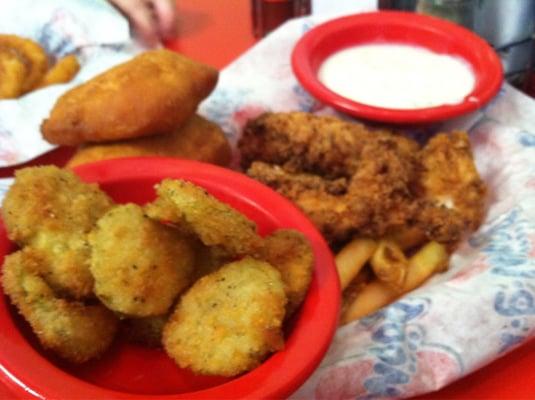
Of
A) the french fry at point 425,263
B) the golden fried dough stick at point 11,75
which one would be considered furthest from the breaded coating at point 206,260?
the golden fried dough stick at point 11,75

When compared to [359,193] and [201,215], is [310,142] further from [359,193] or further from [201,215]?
[201,215]

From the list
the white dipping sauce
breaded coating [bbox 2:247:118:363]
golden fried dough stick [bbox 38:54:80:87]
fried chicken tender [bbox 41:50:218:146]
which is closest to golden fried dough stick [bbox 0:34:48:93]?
golden fried dough stick [bbox 38:54:80:87]

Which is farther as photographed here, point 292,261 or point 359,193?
point 359,193

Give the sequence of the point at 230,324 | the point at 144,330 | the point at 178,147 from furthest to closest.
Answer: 1. the point at 178,147
2. the point at 144,330
3. the point at 230,324

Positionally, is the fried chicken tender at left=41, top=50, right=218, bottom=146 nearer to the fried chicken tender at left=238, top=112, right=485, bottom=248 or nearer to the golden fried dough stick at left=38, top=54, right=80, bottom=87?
the fried chicken tender at left=238, top=112, right=485, bottom=248

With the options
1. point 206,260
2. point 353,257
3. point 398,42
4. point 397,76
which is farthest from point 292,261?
point 398,42

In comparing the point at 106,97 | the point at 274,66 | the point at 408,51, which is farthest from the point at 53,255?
the point at 408,51
